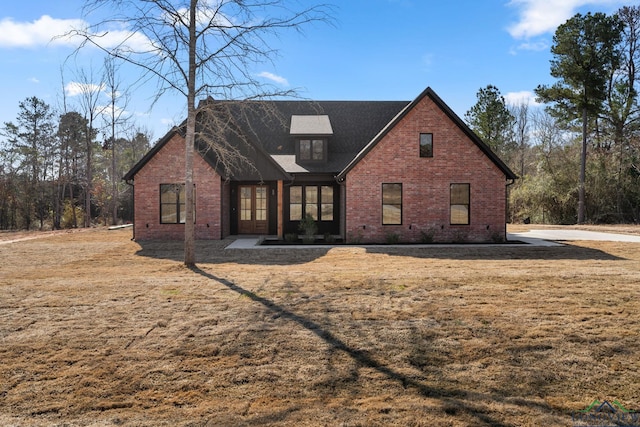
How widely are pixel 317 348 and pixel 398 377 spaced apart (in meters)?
1.01

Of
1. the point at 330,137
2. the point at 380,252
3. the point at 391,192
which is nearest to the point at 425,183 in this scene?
the point at 391,192

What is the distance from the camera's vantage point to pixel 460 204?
632 inches

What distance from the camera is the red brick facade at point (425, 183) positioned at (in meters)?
15.6

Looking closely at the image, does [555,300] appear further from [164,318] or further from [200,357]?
[164,318]

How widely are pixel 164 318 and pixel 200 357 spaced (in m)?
1.49

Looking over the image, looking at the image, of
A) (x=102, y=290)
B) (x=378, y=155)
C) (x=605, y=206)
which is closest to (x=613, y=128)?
(x=605, y=206)

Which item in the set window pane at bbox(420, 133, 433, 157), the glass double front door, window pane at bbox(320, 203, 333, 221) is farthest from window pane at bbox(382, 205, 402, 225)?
the glass double front door

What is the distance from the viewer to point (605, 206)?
26.5m

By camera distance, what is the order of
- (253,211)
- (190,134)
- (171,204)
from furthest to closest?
(253,211)
(171,204)
(190,134)

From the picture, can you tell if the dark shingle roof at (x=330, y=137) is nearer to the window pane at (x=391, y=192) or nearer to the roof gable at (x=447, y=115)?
the roof gable at (x=447, y=115)

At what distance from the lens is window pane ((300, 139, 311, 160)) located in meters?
18.5

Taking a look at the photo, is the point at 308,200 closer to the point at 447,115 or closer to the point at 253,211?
the point at 253,211

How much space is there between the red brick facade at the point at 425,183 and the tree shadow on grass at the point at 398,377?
33.1 feet

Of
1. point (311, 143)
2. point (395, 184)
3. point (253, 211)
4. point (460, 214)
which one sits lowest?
point (460, 214)
